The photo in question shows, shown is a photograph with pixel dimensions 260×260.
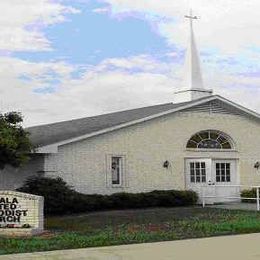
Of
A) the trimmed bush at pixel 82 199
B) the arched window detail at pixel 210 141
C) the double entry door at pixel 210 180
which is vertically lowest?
the trimmed bush at pixel 82 199

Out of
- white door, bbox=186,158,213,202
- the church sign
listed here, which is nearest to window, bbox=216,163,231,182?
white door, bbox=186,158,213,202

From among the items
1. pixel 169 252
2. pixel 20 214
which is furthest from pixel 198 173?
pixel 169 252

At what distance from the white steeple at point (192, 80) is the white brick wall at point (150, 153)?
2632 millimetres

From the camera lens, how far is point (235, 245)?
14242 mm

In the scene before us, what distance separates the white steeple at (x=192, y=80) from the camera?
107ft

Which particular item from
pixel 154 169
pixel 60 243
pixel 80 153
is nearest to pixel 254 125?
pixel 154 169

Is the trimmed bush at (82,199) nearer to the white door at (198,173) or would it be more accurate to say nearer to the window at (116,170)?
the window at (116,170)

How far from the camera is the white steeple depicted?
32.6 meters

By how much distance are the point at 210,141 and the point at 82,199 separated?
26.3 feet

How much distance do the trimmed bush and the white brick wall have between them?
1028mm

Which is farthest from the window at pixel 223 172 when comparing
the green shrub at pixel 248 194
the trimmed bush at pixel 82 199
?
the trimmed bush at pixel 82 199

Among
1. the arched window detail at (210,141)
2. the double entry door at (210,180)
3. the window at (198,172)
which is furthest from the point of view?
the arched window detail at (210,141)

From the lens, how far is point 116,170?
27734 millimetres

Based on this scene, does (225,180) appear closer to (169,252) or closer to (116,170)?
(116,170)
